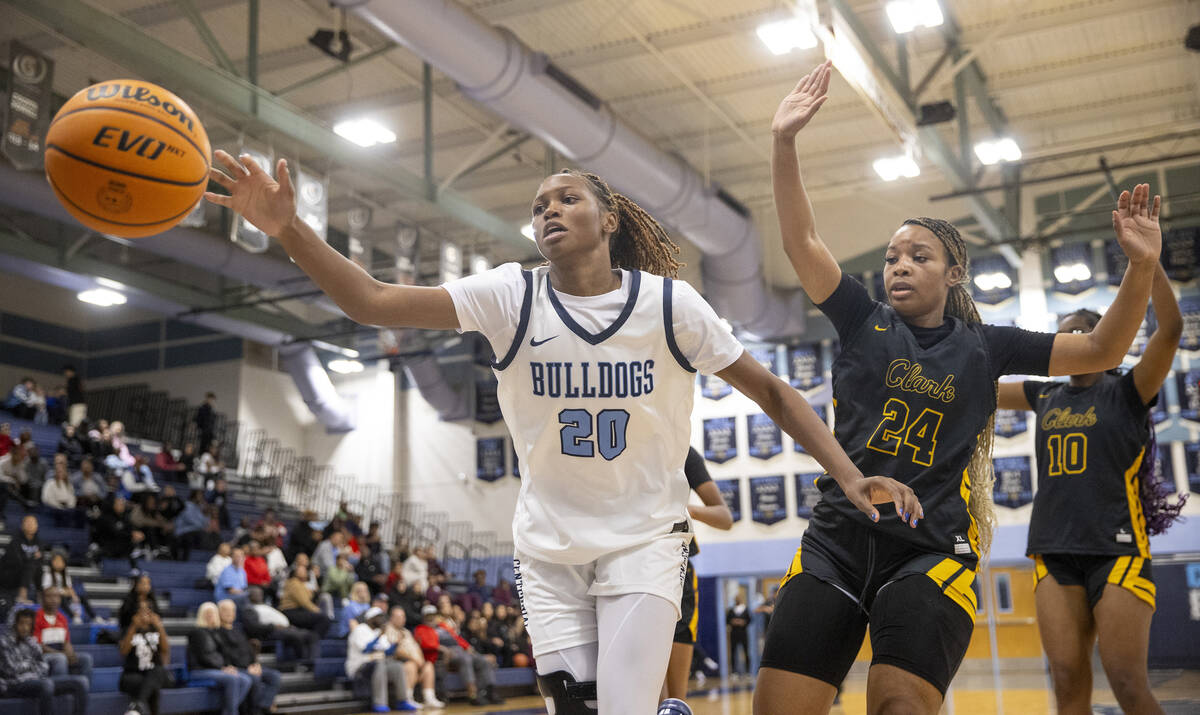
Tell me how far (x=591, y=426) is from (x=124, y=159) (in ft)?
4.99

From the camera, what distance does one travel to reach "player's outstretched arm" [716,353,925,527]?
117 inches

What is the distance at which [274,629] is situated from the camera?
14.0 metres

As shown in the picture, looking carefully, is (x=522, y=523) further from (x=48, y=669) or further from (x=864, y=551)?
(x=48, y=669)

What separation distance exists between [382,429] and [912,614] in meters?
24.6

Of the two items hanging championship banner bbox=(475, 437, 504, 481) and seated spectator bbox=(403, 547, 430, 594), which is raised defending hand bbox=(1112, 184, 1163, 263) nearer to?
seated spectator bbox=(403, 547, 430, 594)

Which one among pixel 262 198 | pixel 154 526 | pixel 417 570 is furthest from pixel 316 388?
pixel 262 198

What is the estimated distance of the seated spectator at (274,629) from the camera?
13797 mm

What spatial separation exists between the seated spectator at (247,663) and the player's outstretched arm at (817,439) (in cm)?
1026

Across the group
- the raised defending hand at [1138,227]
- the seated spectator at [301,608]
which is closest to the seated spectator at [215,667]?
the seated spectator at [301,608]

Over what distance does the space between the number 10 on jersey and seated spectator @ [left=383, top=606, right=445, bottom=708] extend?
1224 centimetres

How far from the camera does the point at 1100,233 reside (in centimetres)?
2053

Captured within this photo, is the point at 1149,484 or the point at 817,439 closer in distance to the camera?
the point at 817,439

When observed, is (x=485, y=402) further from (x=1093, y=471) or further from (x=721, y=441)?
(x=1093, y=471)

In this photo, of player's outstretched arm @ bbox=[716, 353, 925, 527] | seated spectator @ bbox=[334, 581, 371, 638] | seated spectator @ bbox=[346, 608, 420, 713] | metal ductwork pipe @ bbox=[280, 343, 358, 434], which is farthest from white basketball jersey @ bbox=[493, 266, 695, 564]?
metal ductwork pipe @ bbox=[280, 343, 358, 434]
